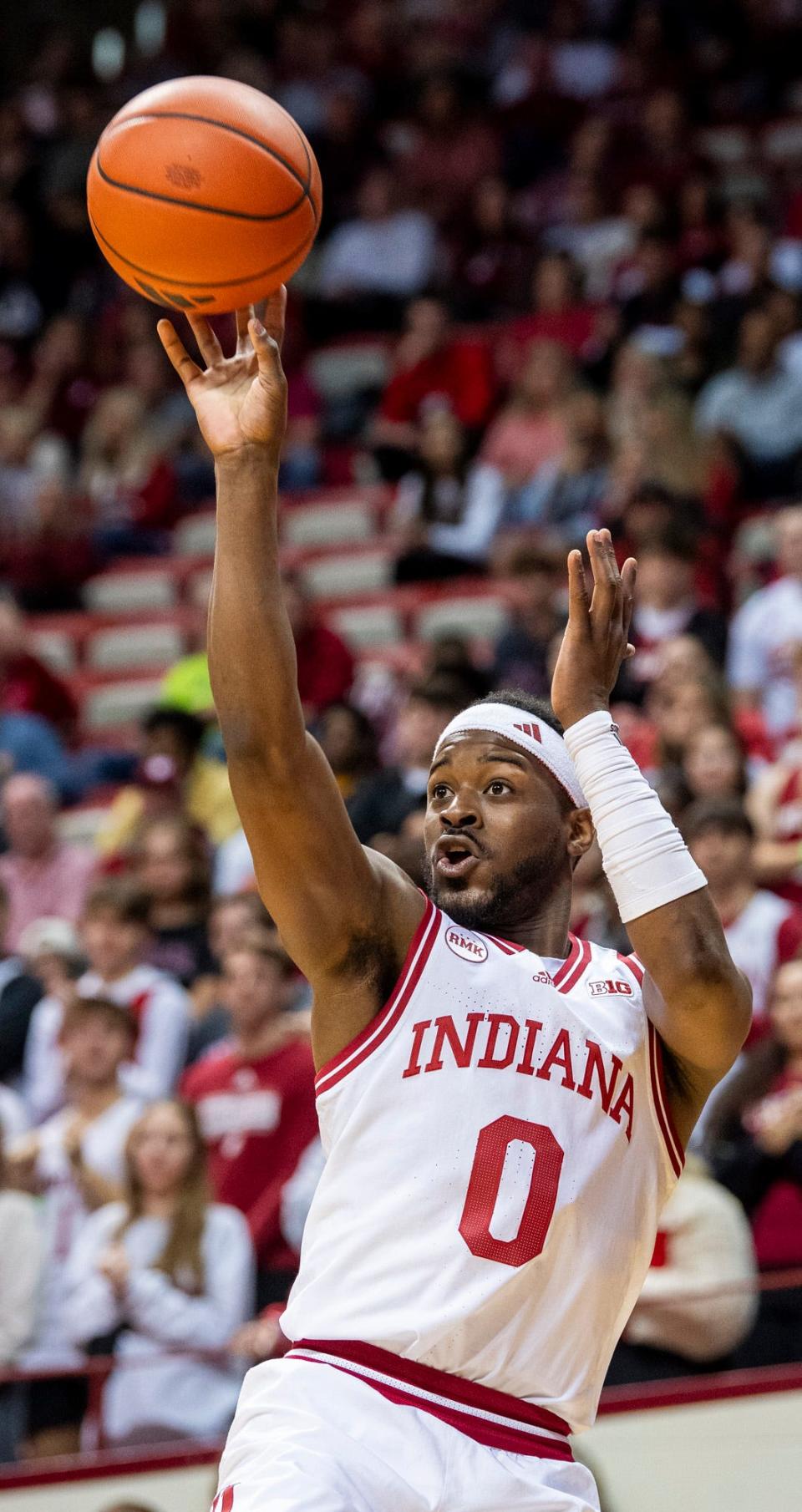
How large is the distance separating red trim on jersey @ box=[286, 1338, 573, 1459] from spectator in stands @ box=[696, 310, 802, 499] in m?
7.99

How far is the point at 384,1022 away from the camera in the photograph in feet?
10.1

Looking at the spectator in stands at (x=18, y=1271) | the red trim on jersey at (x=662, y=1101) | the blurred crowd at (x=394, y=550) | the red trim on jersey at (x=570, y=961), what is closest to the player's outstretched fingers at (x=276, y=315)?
the red trim on jersey at (x=570, y=961)

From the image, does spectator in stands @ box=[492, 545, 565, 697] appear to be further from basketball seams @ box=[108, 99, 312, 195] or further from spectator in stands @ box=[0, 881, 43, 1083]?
basketball seams @ box=[108, 99, 312, 195]

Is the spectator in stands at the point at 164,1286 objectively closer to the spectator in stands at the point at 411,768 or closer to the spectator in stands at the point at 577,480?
the spectator in stands at the point at 411,768

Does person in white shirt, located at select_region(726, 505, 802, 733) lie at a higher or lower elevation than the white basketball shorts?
lower

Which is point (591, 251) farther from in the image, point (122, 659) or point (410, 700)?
point (410, 700)

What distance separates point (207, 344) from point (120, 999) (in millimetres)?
4567

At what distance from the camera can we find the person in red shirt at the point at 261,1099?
20.1 feet

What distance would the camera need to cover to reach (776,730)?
27.6ft

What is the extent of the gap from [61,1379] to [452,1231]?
9.90 feet

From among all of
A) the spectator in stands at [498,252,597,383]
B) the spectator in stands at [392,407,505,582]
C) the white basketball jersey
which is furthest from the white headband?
the spectator in stands at [498,252,597,383]

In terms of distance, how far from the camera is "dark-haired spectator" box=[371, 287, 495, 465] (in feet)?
39.9

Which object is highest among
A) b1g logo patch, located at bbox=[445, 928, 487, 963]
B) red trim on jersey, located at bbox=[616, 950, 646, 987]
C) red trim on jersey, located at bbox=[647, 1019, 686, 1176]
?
b1g logo patch, located at bbox=[445, 928, 487, 963]

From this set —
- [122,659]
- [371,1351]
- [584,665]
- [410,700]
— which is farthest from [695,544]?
[371,1351]
